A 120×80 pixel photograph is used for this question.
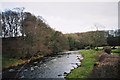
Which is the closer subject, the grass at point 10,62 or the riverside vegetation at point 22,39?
the grass at point 10,62

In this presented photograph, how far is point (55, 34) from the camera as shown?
301ft

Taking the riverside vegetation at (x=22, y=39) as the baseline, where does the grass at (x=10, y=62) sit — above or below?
below

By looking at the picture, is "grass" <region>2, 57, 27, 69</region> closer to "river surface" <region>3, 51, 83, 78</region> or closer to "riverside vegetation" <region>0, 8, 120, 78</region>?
"riverside vegetation" <region>0, 8, 120, 78</region>

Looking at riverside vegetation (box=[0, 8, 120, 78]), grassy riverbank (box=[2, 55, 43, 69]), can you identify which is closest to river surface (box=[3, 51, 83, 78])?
grassy riverbank (box=[2, 55, 43, 69])

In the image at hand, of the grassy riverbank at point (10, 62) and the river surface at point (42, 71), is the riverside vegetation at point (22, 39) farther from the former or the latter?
the river surface at point (42, 71)

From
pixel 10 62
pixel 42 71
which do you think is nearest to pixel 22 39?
pixel 10 62

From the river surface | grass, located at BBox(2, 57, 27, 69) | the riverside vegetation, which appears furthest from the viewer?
the riverside vegetation

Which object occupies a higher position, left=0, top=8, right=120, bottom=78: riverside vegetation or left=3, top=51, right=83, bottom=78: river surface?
left=0, top=8, right=120, bottom=78: riverside vegetation

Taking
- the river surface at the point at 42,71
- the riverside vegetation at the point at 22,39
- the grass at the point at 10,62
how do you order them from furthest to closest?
the riverside vegetation at the point at 22,39 < the grass at the point at 10,62 < the river surface at the point at 42,71

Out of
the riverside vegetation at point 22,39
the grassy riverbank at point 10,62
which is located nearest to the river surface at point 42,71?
the grassy riverbank at point 10,62

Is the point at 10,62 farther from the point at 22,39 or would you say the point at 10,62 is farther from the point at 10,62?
the point at 22,39

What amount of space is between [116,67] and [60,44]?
2958 inches

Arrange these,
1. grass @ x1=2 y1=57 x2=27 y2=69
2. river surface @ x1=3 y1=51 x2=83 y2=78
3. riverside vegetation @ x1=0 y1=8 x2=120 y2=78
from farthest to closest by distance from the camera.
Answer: riverside vegetation @ x1=0 y1=8 x2=120 y2=78, grass @ x1=2 y1=57 x2=27 y2=69, river surface @ x1=3 y1=51 x2=83 y2=78

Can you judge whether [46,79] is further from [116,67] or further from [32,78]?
[116,67]
